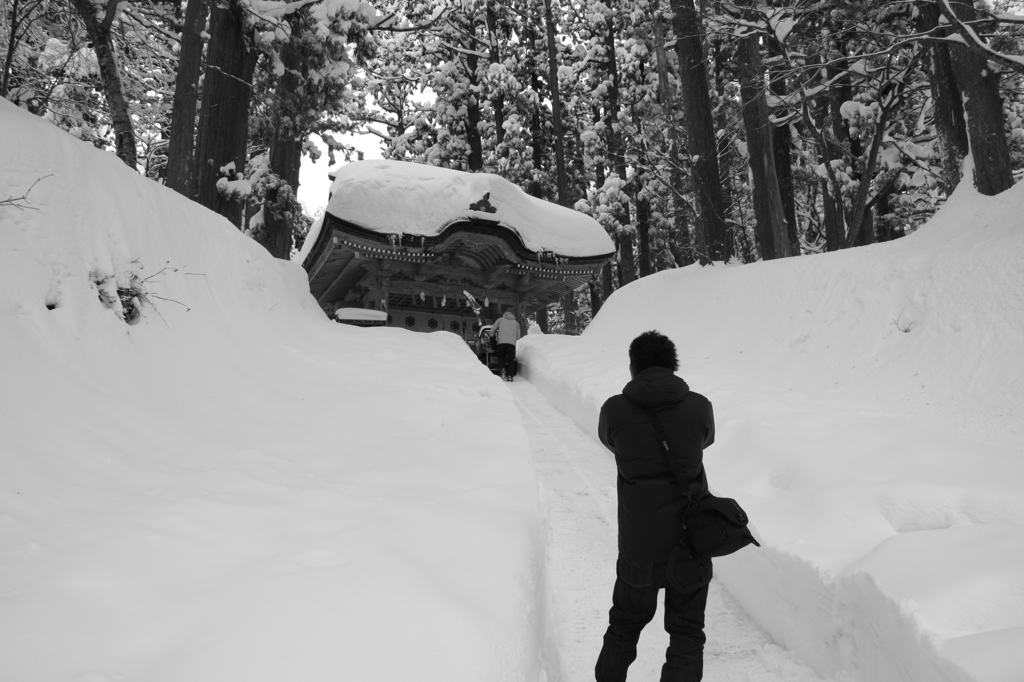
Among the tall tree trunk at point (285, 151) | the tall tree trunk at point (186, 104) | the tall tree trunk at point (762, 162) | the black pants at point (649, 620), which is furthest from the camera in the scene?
the tall tree trunk at point (762, 162)

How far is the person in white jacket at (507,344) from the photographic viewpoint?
12.8 m

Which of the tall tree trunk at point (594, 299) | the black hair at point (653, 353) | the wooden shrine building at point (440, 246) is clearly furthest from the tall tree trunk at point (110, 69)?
the tall tree trunk at point (594, 299)

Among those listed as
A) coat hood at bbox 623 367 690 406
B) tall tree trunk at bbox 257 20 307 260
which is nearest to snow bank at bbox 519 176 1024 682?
coat hood at bbox 623 367 690 406

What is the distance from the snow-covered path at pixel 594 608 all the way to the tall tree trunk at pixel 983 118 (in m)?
5.82

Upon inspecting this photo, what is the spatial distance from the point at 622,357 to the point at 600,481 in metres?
5.13

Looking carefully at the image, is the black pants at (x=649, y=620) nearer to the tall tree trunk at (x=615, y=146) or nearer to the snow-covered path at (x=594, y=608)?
the snow-covered path at (x=594, y=608)

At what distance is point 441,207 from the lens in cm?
1360

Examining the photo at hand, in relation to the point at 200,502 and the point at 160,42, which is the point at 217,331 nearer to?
the point at 200,502

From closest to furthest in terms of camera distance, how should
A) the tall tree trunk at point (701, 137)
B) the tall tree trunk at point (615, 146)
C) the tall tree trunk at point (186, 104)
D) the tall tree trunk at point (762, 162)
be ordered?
the tall tree trunk at point (186, 104)
the tall tree trunk at point (762, 162)
the tall tree trunk at point (701, 137)
the tall tree trunk at point (615, 146)

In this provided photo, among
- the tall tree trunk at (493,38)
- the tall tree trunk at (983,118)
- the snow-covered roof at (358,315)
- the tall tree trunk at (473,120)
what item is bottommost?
the snow-covered roof at (358,315)

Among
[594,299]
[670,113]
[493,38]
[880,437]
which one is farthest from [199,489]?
[594,299]

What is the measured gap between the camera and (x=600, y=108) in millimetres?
25047

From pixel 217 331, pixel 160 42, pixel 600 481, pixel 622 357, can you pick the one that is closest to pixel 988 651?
pixel 600 481

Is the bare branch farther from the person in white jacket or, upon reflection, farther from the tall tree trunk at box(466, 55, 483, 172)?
the tall tree trunk at box(466, 55, 483, 172)
